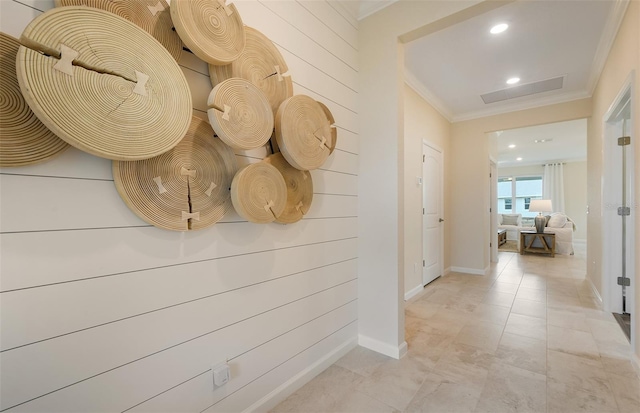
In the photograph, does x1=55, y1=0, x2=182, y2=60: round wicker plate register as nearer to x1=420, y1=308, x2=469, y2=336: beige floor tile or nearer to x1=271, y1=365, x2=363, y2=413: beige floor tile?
x1=271, y1=365, x2=363, y2=413: beige floor tile

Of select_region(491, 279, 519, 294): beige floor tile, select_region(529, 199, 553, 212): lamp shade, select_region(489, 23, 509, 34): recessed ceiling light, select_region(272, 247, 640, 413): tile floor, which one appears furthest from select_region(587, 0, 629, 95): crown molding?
select_region(529, 199, 553, 212): lamp shade

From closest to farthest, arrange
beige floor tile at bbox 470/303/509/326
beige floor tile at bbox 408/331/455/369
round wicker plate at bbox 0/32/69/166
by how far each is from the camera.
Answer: round wicker plate at bbox 0/32/69/166 < beige floor tile at bbox 408/331/455/369 < beige floor tile at bbox 470/303/509/326

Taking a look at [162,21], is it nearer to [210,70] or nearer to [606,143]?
[210,70]

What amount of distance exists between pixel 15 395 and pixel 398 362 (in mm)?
1928

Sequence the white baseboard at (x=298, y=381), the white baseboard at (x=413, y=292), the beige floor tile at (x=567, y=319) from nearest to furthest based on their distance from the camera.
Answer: the white baseboard at (x=298, y=381) < the beige floor tile at (x=567, y=319) < the white baseboard at (x=413, y=292)

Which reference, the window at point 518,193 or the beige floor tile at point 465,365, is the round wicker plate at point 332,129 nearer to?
the beige floor tile at point 465,365

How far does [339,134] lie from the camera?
78.8 inches

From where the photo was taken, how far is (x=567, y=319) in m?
2.68

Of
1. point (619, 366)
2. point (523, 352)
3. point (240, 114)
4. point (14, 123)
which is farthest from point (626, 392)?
point (14, 123)

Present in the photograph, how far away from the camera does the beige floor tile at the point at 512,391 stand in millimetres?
1533

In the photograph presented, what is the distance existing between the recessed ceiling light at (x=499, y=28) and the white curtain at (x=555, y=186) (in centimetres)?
826

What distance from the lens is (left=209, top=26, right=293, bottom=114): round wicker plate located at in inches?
50.9

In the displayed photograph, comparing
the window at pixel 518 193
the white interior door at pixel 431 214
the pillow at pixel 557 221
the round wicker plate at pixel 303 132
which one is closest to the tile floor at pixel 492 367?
the white interior door at pixel 431 214

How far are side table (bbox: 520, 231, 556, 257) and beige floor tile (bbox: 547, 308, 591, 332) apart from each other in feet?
13.6
